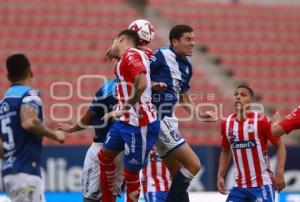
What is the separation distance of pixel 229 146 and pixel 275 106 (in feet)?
30.1

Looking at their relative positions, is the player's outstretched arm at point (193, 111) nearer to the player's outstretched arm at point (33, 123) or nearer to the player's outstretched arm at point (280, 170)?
the player's outstretched arm at point (280, 170)

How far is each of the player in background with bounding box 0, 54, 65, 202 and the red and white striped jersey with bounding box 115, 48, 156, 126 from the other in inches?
50.9

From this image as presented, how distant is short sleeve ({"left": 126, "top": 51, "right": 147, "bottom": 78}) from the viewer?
9.23m

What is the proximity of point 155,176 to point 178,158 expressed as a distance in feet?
4.15

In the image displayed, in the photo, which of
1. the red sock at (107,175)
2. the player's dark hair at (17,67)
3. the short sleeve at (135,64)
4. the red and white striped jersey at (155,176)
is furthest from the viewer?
the red and white striped jersey at (155,176)

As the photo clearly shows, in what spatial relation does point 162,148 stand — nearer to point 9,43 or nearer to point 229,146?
point 229,146

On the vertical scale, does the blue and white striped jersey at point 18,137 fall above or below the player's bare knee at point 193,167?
above

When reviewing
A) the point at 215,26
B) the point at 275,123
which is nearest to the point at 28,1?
the point at 215,26

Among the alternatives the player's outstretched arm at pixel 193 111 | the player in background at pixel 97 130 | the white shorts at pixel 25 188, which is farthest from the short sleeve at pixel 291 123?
the white shorts at pixel 25 188

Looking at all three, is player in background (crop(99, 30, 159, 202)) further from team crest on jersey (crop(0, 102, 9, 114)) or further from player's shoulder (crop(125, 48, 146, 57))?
team crest on jersey (crop(0, 102, 9, 114))

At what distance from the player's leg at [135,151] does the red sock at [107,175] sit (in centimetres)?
31

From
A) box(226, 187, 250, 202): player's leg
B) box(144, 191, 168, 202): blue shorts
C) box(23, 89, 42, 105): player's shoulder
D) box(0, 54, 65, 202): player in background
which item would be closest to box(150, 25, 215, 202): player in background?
box(226, 187, 250, 202): player's leg

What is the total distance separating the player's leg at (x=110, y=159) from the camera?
377 inches

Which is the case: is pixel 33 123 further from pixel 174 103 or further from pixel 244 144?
pixel 244 144
